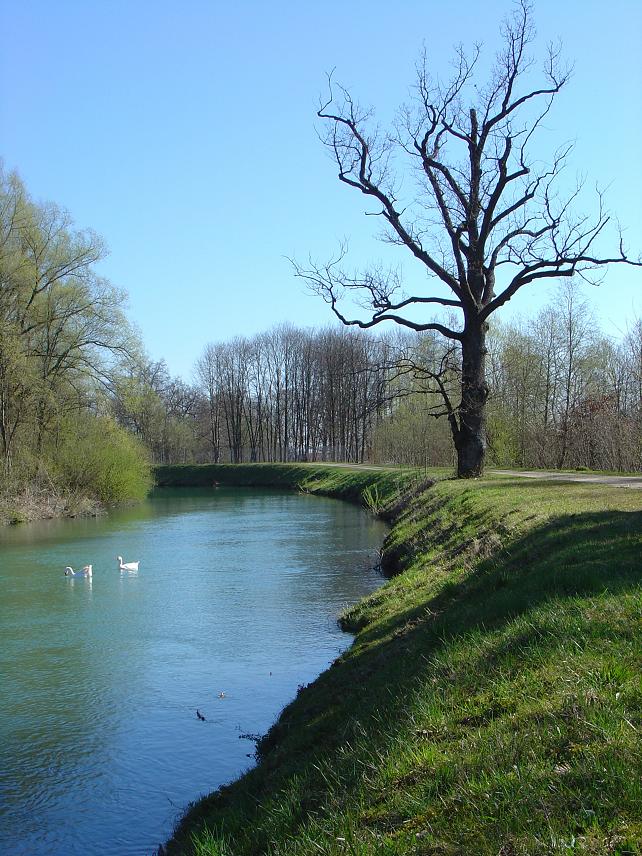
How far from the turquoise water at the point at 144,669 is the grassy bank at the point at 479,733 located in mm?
979

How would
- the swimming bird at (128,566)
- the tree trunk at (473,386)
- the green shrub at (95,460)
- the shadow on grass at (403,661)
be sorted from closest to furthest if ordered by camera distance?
1. the shadow on grass at (403,661)
2. the swimming bird at (128,566)
3. the tree trunk at (473,386)
4. the green shrub at (95,460)

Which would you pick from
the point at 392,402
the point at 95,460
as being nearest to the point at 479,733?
the point at 95,460

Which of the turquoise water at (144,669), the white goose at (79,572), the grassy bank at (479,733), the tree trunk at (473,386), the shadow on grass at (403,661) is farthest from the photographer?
the tree trunk at (473,386)

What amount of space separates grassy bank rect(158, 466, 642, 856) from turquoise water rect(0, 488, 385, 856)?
0.98 m

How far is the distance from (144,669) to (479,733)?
25.8 ft

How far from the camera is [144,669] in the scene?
11359 millimetres

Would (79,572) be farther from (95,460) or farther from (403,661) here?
(95,460)

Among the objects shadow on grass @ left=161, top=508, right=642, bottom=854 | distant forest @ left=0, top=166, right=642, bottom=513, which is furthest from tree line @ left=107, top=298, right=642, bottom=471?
shadow on grass @ left=161, top=508, right=642, bottom=854

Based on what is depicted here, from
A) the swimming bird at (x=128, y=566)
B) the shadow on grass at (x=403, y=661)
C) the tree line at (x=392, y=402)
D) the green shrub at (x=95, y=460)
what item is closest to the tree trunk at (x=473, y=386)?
the tree line at (x=392, y=402)

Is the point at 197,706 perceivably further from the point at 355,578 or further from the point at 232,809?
the point at 355,578

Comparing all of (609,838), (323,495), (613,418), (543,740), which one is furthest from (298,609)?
(323,495)

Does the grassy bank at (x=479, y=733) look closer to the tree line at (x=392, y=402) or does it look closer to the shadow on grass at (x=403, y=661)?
the shadow on grass at (x=403, y=661)

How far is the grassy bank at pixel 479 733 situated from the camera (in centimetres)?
358

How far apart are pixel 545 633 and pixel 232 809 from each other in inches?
101
